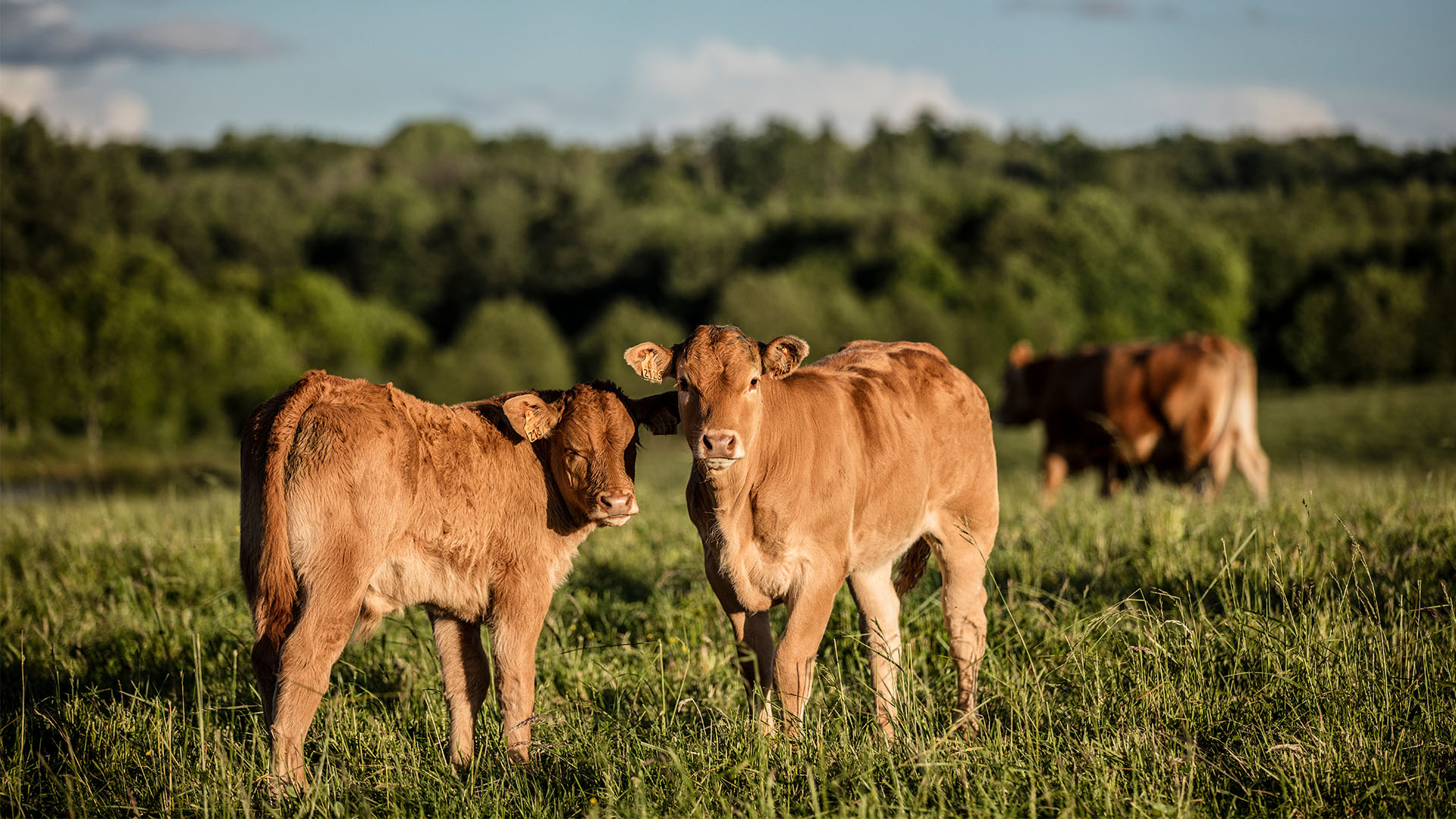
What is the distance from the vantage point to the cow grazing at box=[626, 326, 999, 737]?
4906 mm

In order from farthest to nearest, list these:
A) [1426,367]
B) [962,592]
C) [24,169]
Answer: [1426,367] < [24,169] < [962,592]

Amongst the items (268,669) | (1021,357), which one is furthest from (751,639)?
(1021,357)

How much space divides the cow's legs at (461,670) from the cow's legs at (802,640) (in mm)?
1348

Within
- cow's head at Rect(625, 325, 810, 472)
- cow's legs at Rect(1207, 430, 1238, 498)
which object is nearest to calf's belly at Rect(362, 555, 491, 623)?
cow's head at Rect(625, 325, 810, 472)

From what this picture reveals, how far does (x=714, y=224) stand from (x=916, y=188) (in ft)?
144

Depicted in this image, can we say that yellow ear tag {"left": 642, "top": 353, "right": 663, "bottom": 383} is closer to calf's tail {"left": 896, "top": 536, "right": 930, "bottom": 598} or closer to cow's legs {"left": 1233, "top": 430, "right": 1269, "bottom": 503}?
calf's tail {"left": 896, "top": 536, "right": 930, "bottom": 598}

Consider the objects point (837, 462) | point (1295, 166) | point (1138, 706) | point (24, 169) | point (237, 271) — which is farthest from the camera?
point (1295, 166)

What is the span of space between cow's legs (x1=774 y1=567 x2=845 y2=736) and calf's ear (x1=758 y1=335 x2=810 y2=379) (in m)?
0.93

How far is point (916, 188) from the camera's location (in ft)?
394

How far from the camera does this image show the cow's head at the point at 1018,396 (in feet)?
57.8

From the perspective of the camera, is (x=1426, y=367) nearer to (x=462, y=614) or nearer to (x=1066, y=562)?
(x=1066, y=562)

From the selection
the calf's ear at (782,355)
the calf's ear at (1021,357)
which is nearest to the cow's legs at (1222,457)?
the calf's ear at (1021,357)

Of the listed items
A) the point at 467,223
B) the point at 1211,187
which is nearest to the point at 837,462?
the point at 467,223

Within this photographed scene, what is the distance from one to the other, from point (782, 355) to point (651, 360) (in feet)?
2.03
